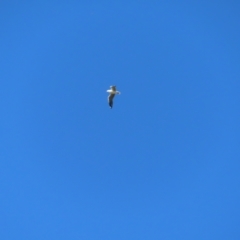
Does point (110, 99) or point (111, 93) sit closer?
point (111, 93)

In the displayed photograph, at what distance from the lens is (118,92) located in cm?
9725

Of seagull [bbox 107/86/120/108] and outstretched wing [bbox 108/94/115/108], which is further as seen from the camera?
outstretched wing [bbox 108/94/115/108]

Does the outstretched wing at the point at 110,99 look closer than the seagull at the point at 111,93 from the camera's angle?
No

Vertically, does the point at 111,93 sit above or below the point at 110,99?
above
